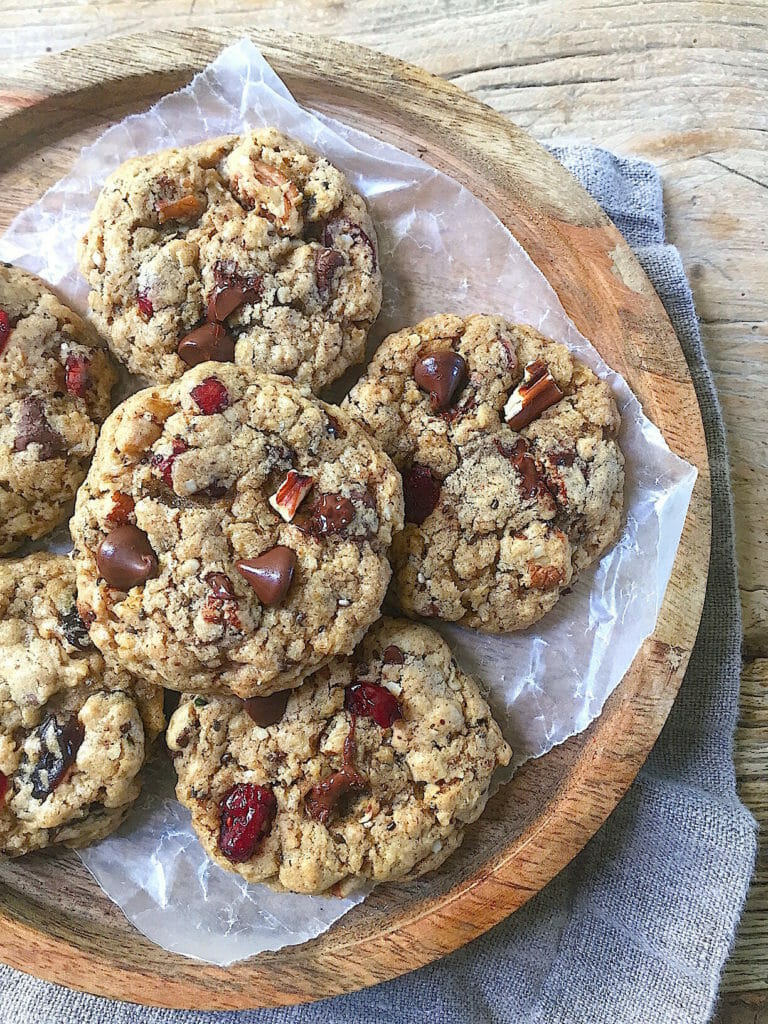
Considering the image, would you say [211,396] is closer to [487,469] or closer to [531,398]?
[487,469]

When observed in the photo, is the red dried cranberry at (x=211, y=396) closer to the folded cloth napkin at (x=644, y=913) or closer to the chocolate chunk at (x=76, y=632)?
the chocolate chunk at (x=76, y=632)

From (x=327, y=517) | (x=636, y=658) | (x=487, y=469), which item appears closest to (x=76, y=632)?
(x=327, y=517)

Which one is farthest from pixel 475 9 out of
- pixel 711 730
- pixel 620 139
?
pixel 711 730

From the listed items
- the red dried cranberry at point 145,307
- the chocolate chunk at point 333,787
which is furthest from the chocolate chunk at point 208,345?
the chocolate chunk at point 333,787

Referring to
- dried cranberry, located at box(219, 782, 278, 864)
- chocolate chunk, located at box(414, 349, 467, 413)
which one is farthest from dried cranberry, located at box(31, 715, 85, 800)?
chocolate chunk, located at box(414, 349, 467, 413)

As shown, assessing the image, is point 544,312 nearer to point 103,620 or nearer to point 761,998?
point 103,620
